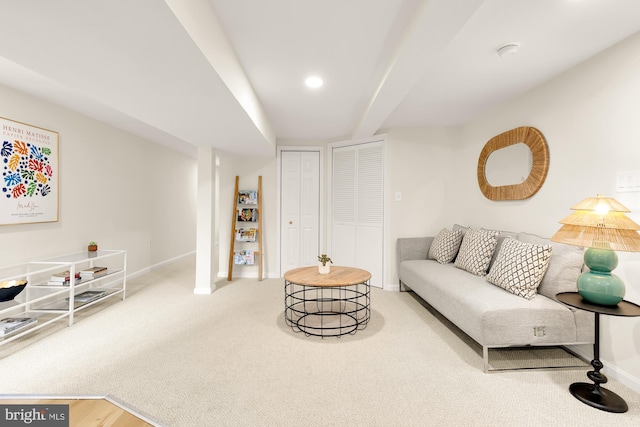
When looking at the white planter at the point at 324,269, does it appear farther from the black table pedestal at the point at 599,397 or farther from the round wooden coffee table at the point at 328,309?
the black table pedestal at the point at 599,397

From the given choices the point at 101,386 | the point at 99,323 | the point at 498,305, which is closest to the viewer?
the point at 101,386

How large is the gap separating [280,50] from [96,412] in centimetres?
217

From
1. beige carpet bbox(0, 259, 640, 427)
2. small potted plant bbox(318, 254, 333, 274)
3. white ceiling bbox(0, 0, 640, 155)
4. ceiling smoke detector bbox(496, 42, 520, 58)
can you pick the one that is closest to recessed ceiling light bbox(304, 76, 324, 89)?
white ceiling bbox(0, 0, 640, 155)

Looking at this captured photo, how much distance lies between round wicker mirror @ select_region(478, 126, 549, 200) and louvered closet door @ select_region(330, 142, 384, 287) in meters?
1.32

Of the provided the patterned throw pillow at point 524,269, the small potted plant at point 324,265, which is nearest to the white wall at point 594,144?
the patterned throw pillow at point 524,269

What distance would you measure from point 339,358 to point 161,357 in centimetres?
136

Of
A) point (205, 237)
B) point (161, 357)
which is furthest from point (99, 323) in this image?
point (205, 237)

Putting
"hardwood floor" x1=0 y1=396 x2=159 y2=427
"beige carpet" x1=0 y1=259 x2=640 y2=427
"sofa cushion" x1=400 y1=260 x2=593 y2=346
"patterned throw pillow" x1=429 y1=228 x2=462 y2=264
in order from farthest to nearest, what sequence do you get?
"patterned throw pillow" x1=429 y1=228 x2=462 y2=264
"sofa cushion" x1=400 y1=260 x2=593 y2=346
"beige carpet" x1=0 y1=259 x2=640 y2=427
"hardwood floor" x1=0 y1=396 x2=159 y2=427

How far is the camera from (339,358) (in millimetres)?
2258

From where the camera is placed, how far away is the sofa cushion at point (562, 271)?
218cm

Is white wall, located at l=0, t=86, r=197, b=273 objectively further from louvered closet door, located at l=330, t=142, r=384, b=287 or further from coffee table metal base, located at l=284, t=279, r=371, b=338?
louvered closet door, located at l=330, t=142, r=384, b=287

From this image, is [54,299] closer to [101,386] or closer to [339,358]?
[101,386]

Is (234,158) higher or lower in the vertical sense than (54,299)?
higher

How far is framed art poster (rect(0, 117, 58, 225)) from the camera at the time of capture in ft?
8.95
